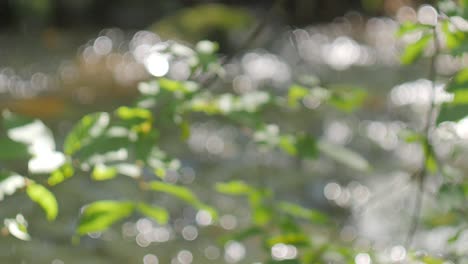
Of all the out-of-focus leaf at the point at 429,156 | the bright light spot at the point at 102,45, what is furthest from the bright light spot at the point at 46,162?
the bright light spot at the point at 102,45

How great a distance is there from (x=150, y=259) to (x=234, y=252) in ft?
0.84

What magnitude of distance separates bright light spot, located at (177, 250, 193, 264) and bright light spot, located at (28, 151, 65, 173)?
1461mm

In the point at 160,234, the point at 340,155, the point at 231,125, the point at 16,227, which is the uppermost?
the point at 231,125

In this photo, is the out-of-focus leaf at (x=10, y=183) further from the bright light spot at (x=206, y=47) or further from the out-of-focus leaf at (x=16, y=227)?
the bright light spot at (x=206, y=47)

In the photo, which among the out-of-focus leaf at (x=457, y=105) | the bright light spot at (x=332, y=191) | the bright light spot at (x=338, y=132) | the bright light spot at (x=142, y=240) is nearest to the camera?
the out-of-focus leaf at (x=457, y=105)

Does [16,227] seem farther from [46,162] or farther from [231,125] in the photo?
[231,125]

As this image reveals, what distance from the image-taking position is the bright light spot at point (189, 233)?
239 cm

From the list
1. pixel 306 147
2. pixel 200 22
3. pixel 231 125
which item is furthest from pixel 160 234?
pixel 200 22

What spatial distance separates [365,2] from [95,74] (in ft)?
7.40

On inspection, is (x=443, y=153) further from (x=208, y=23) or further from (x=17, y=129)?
(x=17, y=129)

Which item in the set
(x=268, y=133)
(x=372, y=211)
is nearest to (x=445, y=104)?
(x=268, y=133)

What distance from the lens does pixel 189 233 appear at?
2.42 metres

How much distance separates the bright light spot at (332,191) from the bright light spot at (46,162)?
1957 mm

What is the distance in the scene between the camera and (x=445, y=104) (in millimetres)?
805
